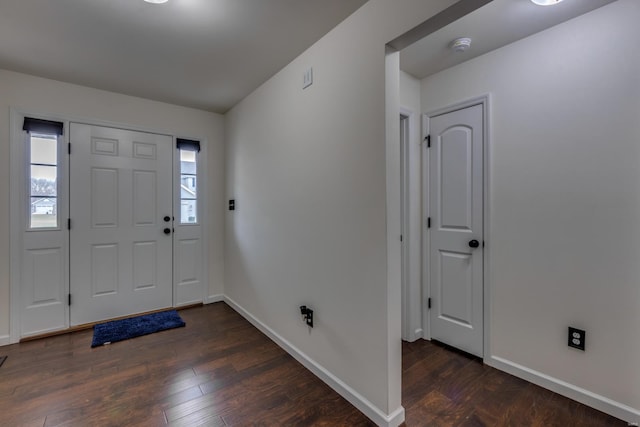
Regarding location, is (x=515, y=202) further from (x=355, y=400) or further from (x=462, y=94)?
(x=355, y=400)

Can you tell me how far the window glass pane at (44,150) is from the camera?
2709 millimetres

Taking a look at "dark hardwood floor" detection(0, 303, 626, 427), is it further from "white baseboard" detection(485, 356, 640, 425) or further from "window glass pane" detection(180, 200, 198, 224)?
"window glass pane" detection(180, 200, 198, 224)

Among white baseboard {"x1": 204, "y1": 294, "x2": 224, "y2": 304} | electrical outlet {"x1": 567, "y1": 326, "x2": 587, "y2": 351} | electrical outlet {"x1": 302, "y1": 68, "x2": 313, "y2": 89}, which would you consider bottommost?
white baseboard {"x1": 204, "y1": 294, "x2": 224, "y2": 304}

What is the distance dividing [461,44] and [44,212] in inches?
152

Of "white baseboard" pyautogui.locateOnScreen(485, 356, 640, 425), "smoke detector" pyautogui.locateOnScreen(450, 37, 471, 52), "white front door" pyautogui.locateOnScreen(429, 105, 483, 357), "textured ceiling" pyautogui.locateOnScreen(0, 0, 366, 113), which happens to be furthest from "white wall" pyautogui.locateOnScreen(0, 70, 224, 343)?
"white baseboard" pyautogui.locateOnScreen(485, 356, 640, 425)

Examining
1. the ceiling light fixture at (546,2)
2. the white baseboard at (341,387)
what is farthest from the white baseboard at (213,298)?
the ceiling light fixture at (546,2)

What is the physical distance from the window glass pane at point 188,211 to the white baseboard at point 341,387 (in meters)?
1.59

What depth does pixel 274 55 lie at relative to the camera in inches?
90.7

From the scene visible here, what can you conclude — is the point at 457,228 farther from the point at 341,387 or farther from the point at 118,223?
the point at 118,223

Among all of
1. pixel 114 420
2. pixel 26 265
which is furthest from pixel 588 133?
pixel 26 265

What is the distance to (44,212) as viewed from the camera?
275 cm

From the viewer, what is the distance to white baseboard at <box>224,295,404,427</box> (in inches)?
63.8

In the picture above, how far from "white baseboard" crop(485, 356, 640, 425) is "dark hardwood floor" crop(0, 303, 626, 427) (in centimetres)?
4

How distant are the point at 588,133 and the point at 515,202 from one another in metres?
0.57
